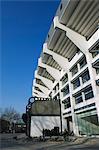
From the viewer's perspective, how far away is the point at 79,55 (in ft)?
82.1

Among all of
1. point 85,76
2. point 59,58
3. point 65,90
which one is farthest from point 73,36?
point 65,90

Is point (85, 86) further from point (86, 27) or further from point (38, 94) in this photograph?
point (38, 94)

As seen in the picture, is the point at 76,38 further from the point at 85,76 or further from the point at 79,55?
the point at 85,76

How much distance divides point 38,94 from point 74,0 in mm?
38480

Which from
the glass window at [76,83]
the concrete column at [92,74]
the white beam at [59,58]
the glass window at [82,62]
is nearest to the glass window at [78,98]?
the glass window at [76,83]

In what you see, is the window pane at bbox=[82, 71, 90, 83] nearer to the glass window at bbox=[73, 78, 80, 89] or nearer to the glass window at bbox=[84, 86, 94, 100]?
the glass window at bbox=[84, 86, 94, 100]

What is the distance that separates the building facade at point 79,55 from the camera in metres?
20.5

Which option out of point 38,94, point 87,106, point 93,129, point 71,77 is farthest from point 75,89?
point 38,94

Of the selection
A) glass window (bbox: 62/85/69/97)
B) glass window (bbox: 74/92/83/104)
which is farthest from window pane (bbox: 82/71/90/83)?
glass window (bbox: 62/85/69/97)

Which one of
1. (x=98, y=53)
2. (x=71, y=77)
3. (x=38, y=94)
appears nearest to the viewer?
(x=98, y=53)

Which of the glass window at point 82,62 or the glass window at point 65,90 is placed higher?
the glass window at point 82,62

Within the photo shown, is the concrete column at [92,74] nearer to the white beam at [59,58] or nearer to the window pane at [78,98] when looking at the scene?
the window pane at [78,98]

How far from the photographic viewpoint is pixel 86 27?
73.3 ft

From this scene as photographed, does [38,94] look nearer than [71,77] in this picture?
No
